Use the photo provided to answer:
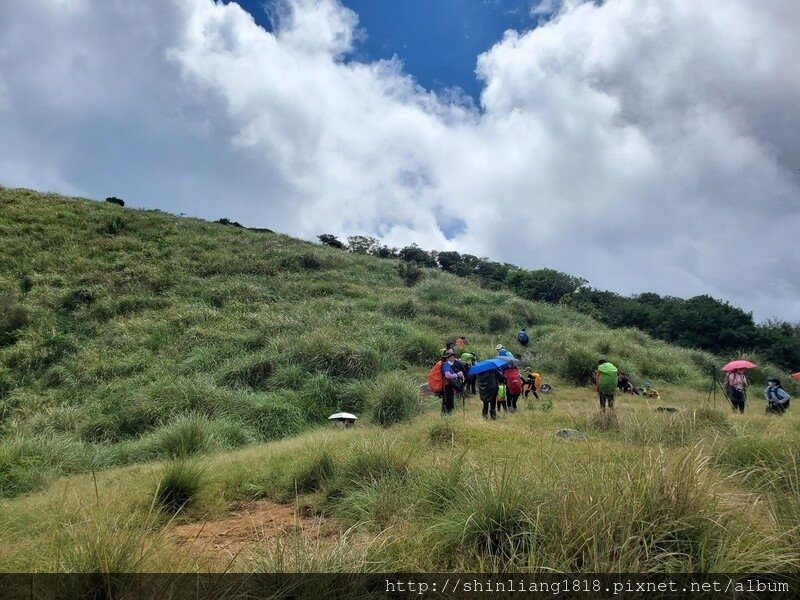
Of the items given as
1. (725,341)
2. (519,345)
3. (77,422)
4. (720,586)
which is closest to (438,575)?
(720,586)

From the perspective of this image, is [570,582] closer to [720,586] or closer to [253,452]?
[720,586]

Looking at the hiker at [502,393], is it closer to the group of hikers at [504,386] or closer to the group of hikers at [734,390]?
the group of hikers at [504,386]

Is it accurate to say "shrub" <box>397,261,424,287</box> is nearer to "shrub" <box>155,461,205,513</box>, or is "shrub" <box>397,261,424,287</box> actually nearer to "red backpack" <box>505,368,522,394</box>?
"red backpack" <box>505,368,522,394</box>

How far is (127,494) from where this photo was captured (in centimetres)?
470

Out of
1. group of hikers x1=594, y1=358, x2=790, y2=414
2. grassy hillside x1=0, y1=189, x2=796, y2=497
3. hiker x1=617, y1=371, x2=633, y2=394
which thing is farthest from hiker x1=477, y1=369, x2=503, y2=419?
hiker x1=617, y1=371, x2=633, y2=394

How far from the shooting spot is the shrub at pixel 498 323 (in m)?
23.6

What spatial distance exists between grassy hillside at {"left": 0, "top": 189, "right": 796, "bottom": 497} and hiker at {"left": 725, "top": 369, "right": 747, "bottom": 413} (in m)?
5.55

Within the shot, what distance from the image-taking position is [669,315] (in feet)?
149

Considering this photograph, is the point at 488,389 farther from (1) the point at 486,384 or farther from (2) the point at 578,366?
(2) the point at 578,366

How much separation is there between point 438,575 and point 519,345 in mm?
18915

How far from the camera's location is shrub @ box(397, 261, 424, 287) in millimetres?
32438

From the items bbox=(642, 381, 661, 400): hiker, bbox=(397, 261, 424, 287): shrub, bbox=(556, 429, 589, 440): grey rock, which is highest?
bbox=(397, 261, 424, 287): shrub

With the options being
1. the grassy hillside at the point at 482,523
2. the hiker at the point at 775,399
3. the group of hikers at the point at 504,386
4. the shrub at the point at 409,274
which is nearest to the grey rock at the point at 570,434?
the grassy hillside at the point at 482,523

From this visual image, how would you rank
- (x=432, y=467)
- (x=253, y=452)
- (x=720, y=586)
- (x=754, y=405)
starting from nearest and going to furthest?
(x=720, y=586), (x=432, y=467), (x=253, y=452), (x=754, y=405)
